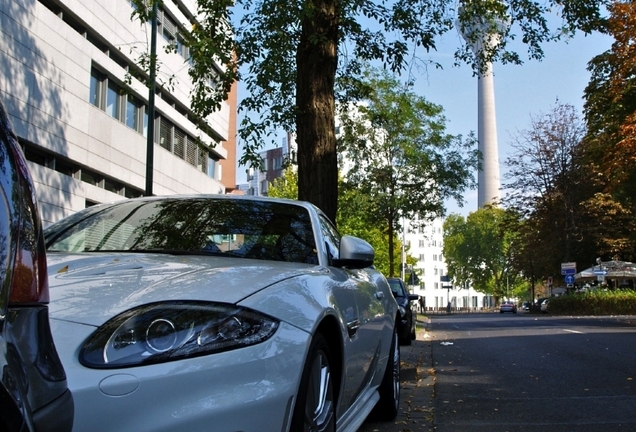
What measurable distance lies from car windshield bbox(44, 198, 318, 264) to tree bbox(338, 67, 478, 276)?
29570 mm

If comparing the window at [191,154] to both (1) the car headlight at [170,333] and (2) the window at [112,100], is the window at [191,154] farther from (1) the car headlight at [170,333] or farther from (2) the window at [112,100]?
(1) the car headlight at [170,333]

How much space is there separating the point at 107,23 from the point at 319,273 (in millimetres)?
26075

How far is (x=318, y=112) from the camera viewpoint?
9.97 metres

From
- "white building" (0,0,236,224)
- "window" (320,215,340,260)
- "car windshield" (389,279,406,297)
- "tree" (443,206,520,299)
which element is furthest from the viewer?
"tree" (443,206,520,299)

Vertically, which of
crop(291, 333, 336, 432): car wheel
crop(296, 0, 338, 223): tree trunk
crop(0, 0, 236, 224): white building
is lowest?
crop(291, 333, 336, 432): car wheel

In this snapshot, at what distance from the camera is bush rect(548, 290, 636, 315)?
41300mm

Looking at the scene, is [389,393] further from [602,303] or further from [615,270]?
[615,270]

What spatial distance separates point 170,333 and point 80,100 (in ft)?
79.5

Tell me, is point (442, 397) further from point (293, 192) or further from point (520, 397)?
point (293, 192)

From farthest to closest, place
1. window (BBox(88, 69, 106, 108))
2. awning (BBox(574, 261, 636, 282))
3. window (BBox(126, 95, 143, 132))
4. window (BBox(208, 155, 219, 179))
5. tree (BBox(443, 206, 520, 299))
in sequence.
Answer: tree (BBox(443, 206, 520, 299)) → awning (BBox(574, 261, 636, 282)) → window (BBox(208, 155, 219, 179)) → window (BBox(126, 95, 143, 132)) → window (BBox(88, 69, 106, 108))

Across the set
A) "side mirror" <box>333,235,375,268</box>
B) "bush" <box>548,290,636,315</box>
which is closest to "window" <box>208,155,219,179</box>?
"bush" <box>548,290,636,315</box>

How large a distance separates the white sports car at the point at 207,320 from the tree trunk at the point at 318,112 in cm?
535

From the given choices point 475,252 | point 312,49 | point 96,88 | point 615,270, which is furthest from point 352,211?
point 475,252

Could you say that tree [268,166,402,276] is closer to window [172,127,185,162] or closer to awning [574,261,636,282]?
window [172,127,185,162]
